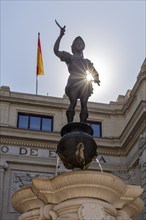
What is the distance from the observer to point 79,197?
24.7ft

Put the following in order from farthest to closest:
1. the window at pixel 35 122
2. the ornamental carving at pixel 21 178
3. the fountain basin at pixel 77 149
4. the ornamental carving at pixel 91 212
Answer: the window at pixel 35 122 < the ornamental carving at pixel 21 178 < the fountain basin at pixel 77 149 < the ornamental carving at pixel 91 212

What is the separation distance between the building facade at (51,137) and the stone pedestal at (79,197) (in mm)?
16712

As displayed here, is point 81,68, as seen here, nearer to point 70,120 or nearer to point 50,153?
point 70,120

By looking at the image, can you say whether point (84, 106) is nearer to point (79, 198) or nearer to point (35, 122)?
point (79, 198)

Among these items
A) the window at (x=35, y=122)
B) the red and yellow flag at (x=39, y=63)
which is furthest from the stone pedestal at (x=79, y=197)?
the red and yellow flag at (x=39, y=63)

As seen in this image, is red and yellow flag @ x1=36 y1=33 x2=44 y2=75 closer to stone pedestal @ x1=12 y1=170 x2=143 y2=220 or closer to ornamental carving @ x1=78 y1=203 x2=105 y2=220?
stone pedestal @ x1=12 y1=170 x2=143 y2=220

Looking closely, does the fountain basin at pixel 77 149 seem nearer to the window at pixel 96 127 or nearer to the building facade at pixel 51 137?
the building facade at pixel 51 137

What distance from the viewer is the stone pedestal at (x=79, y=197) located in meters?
7.39

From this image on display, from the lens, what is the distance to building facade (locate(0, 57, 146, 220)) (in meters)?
26.0

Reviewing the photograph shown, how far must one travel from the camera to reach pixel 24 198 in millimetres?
7883

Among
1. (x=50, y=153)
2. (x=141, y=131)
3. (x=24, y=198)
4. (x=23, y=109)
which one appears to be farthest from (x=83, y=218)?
(x=23, y=109)

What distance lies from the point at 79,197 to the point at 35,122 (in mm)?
21948

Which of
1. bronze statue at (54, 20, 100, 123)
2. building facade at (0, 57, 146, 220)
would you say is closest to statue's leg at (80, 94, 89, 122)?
bronze statue at (54, 20, 100, 123)

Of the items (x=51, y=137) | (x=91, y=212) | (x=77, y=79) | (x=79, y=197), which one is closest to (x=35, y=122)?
(x=51, y=137)
